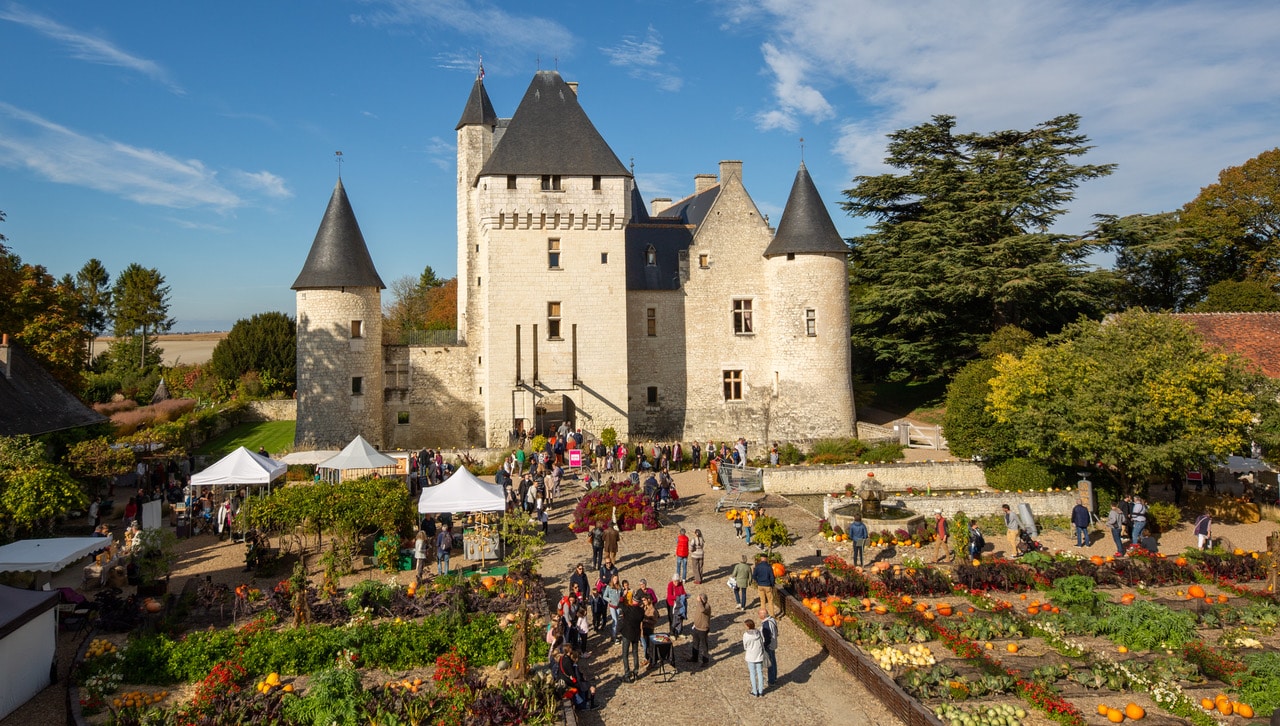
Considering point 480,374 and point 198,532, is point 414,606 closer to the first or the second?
point 198,532

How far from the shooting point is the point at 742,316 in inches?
1174

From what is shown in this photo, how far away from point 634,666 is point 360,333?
66.3 ft

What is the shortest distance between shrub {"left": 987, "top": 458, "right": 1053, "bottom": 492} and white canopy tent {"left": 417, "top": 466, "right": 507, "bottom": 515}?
45.7 ft

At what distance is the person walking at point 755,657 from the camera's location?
31.2 ft

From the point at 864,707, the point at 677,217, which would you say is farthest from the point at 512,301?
the point at 864,707

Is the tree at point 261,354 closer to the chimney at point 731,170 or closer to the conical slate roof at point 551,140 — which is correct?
the conical slate roof at point 551,140

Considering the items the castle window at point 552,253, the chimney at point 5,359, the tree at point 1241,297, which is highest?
the castle window at point 552,253

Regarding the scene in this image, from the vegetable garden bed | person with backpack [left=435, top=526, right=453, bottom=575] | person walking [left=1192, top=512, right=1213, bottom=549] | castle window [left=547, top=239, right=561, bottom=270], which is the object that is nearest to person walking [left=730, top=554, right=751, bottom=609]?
the vegetable garden bed

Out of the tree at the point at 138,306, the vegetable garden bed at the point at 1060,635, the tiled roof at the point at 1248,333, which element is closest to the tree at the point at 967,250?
the tiled roof at the point at 1248,333

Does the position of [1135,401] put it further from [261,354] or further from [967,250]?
[261,354]

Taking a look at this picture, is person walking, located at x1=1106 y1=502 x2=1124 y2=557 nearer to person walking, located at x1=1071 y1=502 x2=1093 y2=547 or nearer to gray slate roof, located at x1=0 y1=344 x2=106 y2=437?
person walking, located at x1=1071 y1=502 x2=1093 y2=547

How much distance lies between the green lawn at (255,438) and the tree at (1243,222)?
4176 centimetres

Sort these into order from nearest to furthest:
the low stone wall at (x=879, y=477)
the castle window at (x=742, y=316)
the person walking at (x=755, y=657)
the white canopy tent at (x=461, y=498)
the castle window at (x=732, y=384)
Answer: the person walking at (x=755, y=657) → the white canopy tent at (x=461, y=498) → the low stone wall at (x=879, y=477) → the castle window at (x=742, y=316) → the castle window at (x=732, y=384)

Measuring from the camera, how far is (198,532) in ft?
59.1
